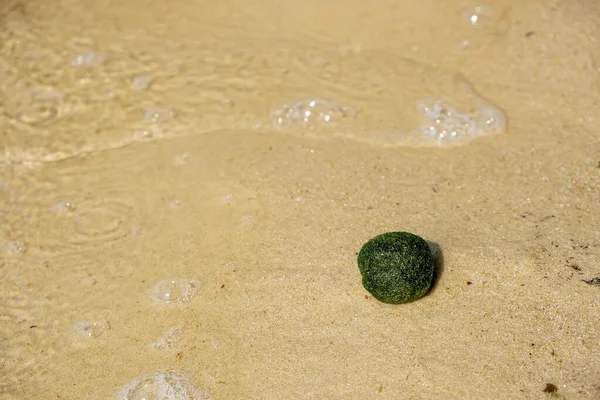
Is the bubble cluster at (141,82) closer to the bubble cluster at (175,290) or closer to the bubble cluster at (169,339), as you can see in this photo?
the bubble cluster at (175,290)

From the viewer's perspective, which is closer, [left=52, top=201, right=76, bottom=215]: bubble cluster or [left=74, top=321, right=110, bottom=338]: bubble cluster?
[left=74, top=321, right=110, bottom=338]: bubble cluster

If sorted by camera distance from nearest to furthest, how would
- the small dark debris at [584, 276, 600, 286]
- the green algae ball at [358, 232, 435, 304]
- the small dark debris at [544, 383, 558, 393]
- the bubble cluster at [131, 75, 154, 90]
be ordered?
the small dark debris at [544, 383, 558, 393] < the green algae ball at [358, 232, 435, 304] < the small dark debris at [584, 276, 600, 286] < the bubble cluster at [131, 75, 154, 90]

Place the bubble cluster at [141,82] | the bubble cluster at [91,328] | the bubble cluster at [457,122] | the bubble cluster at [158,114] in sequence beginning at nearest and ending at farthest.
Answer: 1. the bubble cluster at [91,328]
2. the bubble cluster at [457,122]
3. the bubble cluster at [158,114]
4. the bubble cluster at [141,82]

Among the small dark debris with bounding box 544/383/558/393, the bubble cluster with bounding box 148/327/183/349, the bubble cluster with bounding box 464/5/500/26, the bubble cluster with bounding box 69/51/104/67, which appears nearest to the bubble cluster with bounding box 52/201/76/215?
the bubble cluster with bounding box 148/327/183/349

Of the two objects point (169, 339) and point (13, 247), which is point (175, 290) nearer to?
point (169, 339)

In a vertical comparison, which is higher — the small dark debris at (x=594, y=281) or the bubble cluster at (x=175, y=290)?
the small dark debris at (x=594, y=281)

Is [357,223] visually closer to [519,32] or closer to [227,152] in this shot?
[227,152]

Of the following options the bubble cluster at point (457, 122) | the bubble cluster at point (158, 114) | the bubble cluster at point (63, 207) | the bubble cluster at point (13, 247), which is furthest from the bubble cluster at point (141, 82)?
the bubble cluster at point (457, 122)

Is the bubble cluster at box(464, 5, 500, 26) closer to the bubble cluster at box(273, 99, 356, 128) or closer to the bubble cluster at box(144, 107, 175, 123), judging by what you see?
the bubble cluster at box(273, 99, 356, 128)
